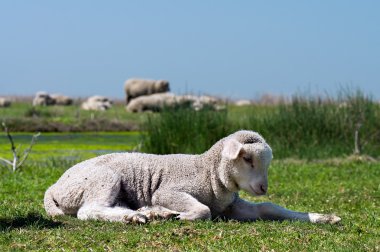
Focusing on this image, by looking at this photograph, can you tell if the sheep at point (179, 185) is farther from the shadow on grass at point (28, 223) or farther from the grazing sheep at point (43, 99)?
the grazing sheep at point (43, 99)

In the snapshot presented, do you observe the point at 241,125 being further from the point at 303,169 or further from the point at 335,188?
the point at 335,188

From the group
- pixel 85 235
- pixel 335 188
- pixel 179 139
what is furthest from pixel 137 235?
pixel 179 139

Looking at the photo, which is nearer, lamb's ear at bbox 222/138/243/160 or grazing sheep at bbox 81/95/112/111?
lamb's ear at bbox 222/138/243/160

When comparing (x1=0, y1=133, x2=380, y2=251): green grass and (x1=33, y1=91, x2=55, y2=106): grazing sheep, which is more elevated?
(x1=0, y1=133, x2=380, y2=251): green grass

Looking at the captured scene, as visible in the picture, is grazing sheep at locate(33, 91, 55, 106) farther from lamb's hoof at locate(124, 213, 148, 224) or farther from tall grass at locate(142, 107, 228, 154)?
lamb's hoof at locate(124, 213, 148, 224)

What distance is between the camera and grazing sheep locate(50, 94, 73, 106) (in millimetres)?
63791

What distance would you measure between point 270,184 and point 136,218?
21.4 feet

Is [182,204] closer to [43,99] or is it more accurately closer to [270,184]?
[270,184]

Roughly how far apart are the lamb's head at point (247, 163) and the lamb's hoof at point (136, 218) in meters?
1.07

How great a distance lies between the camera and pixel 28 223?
29.0ft

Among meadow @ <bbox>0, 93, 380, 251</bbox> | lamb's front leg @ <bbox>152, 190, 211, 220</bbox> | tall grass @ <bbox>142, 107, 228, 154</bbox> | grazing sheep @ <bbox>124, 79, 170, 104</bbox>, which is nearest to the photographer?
meadow @ <bbox>0, 93, 380, 251</bbox>

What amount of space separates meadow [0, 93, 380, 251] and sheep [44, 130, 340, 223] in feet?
1.08

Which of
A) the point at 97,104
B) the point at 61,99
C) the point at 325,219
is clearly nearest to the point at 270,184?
the point at 325,219

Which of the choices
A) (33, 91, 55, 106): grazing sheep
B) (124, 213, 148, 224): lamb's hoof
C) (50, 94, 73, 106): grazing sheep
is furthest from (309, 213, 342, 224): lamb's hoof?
(50, 94, 73, 106): grazing sheep
